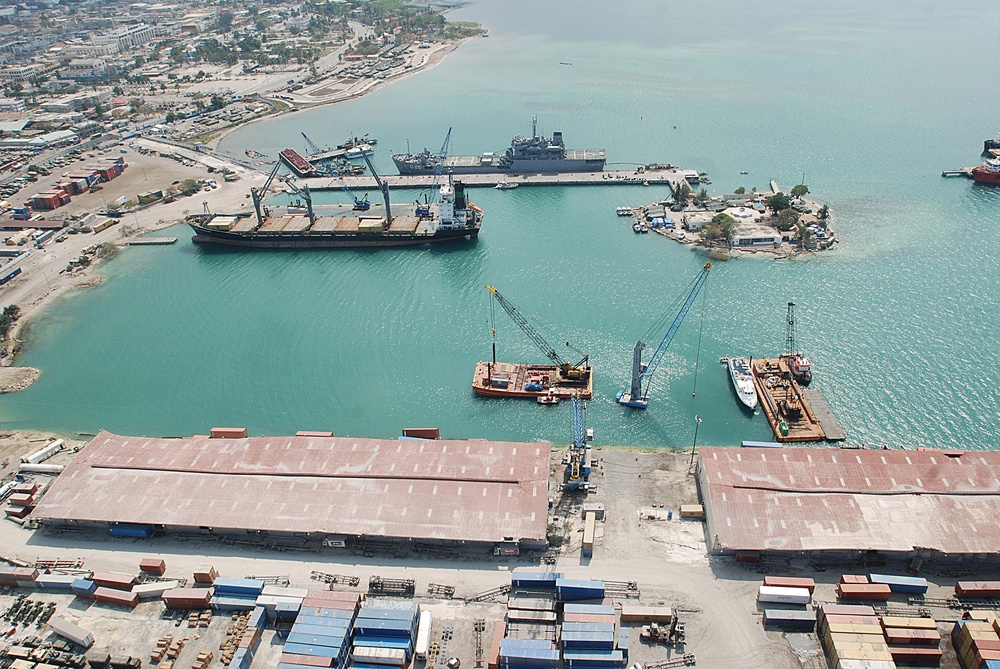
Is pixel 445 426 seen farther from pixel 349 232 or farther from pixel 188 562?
pixel 349 232

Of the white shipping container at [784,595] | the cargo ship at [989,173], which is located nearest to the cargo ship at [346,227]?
the white shipping container at [784,595]

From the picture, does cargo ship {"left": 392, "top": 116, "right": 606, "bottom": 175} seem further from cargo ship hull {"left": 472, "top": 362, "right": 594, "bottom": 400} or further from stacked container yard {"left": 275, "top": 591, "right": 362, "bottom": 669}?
stacked container yard {"left": 275, "top": 591, "right": 362, "bottom": 669}

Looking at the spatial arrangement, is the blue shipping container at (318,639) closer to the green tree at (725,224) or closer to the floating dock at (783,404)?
the floating dock at (783,404)

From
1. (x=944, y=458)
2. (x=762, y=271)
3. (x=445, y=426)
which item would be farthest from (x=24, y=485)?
(x=762, y=271)

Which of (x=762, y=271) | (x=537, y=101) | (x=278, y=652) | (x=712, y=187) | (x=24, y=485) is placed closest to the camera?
(x=278, y=652)

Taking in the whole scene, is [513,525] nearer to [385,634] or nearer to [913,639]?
[385,634]

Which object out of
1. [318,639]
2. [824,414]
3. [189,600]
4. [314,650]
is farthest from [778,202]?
[189,600]
